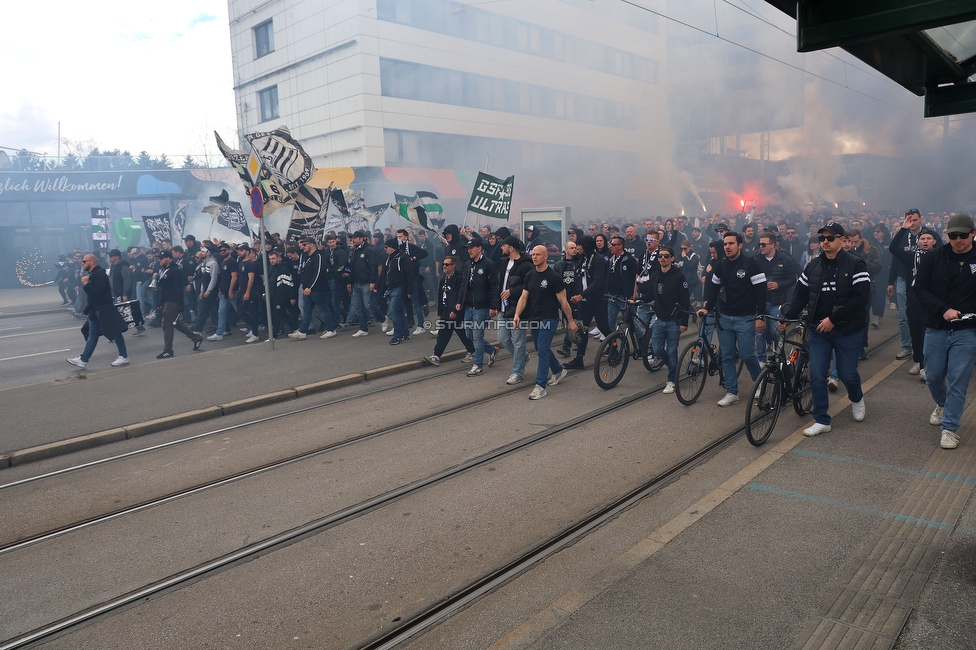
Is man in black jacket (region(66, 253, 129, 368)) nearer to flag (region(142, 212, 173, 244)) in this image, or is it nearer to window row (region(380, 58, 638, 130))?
flag (region(142, 212, 173, 244))

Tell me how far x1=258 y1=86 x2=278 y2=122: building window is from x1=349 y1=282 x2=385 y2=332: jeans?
108ft

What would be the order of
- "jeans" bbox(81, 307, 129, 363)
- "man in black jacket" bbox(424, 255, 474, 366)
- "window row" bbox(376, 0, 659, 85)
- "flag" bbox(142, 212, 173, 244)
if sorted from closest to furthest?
1. "man in black jacket" bbox(424, 255, 474, 366)
2. "jeans" bbox(81, 307, 129, 363)
3. "flag" bbox(142, 212, 173, 244)
4. "window row" bbox(376, 0, 659, 85)

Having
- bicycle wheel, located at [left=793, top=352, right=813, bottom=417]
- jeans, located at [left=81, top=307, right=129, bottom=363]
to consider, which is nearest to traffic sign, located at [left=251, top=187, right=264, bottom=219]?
jeans, located at [left=81, top=307, right=129, bottom=363]

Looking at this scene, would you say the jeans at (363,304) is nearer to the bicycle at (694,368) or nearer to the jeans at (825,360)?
the bicycle at (694,368)

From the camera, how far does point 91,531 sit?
452 cm

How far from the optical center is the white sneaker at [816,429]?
587 centimetres

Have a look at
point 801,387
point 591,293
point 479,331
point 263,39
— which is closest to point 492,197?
point 591,293

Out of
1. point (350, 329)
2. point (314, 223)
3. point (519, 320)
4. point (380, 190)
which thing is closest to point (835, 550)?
point (519, 320)

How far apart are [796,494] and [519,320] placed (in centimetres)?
394

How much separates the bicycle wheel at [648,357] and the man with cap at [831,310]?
8.59 feet

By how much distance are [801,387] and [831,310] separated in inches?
38.2

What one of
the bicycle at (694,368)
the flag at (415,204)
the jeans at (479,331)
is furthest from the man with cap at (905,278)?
the flag at (415,204)

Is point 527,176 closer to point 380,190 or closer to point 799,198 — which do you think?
point 380,190

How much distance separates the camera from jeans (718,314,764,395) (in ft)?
22.4
